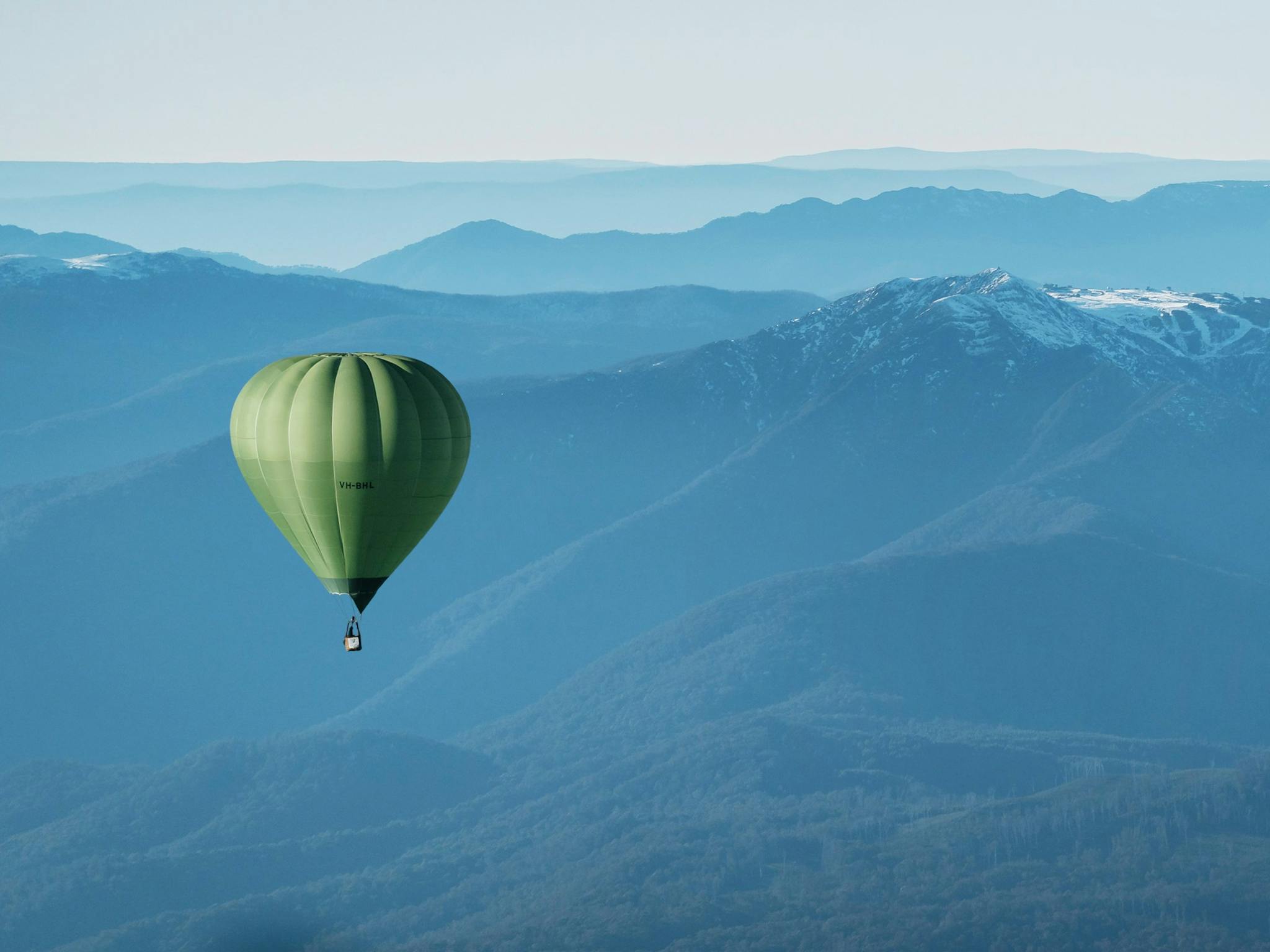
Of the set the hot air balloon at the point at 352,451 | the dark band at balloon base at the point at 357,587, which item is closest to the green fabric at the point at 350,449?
the hot air balloon at the point at 352,451

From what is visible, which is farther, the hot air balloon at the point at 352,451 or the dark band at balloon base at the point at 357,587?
the dark band at balloon base at the point at 357,587

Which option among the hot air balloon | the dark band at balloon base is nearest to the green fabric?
the hot air balloon

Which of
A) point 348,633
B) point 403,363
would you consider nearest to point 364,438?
point 403,363

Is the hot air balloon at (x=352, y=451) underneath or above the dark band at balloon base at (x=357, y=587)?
above

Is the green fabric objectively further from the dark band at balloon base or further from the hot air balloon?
the dark band at balloon base

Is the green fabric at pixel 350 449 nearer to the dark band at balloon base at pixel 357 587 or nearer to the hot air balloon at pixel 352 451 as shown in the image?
the hot air balloon at pixel 352 451

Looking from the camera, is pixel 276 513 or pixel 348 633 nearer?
pixel 348 633

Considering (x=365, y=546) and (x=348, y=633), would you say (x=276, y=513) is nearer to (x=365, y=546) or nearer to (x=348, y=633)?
(x=365, y=546)
